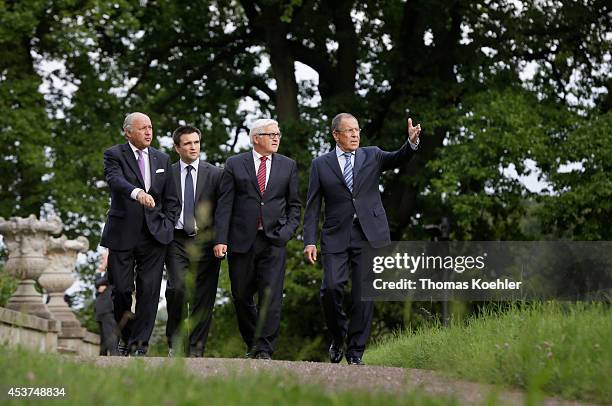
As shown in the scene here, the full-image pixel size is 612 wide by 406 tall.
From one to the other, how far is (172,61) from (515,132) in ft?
29.7

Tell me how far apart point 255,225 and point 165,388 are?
4.84m

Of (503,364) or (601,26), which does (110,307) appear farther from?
(601,26)

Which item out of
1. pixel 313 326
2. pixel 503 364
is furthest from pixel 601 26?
pixel 503 364

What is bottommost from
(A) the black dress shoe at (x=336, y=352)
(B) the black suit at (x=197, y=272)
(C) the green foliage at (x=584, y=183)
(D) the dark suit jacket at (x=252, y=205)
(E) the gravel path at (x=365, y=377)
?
(E) the gravel path at (x=365, y=377)

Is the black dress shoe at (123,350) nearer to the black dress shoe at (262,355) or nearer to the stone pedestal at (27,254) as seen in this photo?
the black dress shoe at (262,355)

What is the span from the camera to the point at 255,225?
1018 centimetres

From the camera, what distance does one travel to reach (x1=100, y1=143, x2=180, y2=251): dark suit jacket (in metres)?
10.3

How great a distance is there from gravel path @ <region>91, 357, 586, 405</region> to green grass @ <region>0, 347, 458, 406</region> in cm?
28

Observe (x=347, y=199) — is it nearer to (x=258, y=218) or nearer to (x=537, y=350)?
(x=258, y=218)

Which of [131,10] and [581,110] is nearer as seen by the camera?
[581,110]

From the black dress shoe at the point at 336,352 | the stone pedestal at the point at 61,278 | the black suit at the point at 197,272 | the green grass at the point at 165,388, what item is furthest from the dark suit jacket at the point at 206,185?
the stone pedestal at the point at 61,278

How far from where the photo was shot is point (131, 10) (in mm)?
26109

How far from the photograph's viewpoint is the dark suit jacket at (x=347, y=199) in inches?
388

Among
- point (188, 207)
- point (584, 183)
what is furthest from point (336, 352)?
point (584, 183)
